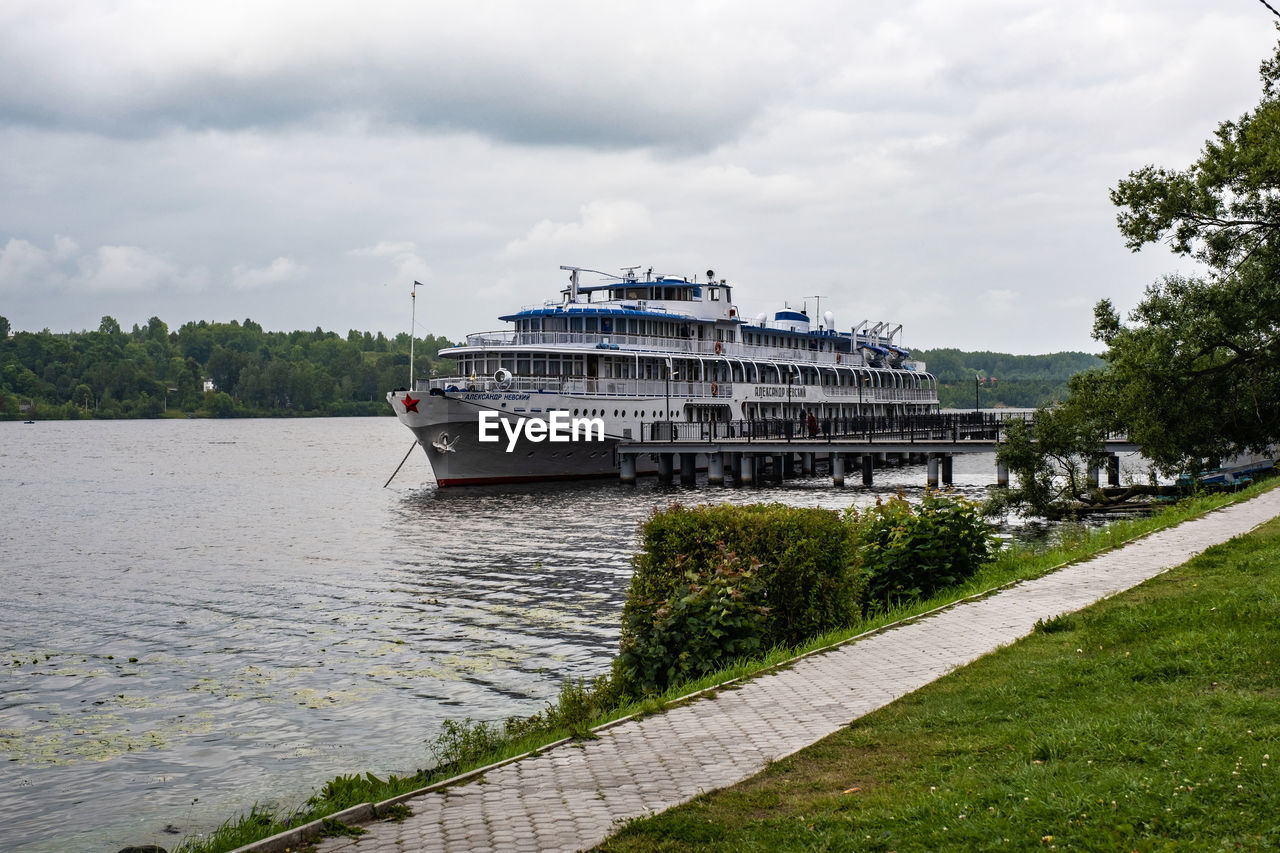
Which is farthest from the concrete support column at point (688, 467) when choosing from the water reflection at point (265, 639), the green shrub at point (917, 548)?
the green shrub at point (917, 548)

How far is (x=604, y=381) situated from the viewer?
185ft

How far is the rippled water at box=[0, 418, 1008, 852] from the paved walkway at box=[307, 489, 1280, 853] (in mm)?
4053

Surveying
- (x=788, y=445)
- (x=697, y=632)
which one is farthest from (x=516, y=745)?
(x=788, y=445)

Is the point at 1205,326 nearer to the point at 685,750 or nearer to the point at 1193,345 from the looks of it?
the point at 1193,345

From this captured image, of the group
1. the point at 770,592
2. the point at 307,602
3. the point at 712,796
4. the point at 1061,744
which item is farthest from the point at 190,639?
the point at 1061,744

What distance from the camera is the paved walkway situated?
701 cm

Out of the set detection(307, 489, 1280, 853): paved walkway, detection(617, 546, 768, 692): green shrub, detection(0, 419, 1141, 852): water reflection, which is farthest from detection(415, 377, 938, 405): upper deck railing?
detection(307, 489, 1280, 853): paved walkway

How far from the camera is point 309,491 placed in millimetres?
56281

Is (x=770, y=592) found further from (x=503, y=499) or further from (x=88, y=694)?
(x=503, y=499)

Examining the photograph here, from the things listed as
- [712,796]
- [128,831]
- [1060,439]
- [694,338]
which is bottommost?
[128,831]

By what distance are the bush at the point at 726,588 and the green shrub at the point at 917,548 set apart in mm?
3120

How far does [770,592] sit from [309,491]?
47.0 meters

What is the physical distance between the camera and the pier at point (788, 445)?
50031 mm

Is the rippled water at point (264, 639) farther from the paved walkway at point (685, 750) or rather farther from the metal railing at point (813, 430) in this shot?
the metal railing at point (813, 430)
